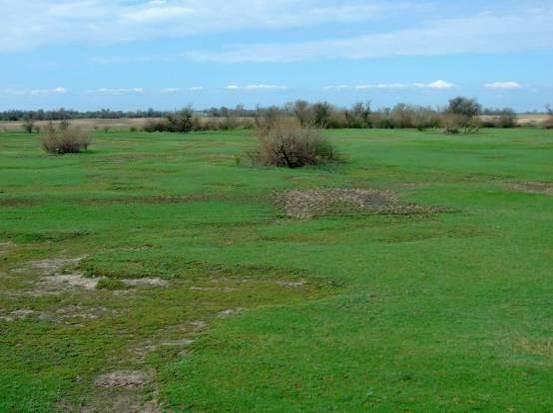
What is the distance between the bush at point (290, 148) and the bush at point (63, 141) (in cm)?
1319

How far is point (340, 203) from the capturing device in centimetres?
1994

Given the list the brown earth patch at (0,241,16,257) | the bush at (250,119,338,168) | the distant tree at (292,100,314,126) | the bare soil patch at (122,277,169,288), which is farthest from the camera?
the distant tree at (292,100,314,126)

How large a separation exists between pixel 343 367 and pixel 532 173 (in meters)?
22.1

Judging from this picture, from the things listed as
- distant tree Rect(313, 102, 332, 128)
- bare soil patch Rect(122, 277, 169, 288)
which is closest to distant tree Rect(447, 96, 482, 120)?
distant tree Rect(313, 102, 332, 128)

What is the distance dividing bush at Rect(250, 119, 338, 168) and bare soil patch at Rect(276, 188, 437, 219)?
9.34 meters

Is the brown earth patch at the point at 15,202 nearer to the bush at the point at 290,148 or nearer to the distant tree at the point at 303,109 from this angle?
the bush at the point at 290,148

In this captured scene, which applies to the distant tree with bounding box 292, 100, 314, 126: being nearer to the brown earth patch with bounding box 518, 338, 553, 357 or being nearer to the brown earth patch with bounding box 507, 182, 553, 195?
the brown earth patch with bounding box 507, 182, 553, 195

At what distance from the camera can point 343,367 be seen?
7699 mm

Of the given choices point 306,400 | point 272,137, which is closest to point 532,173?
point 272,137

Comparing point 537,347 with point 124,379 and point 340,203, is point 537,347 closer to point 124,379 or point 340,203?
point 124,379

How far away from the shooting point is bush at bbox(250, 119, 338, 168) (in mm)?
31984

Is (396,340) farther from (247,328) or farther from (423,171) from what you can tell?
(423,171)

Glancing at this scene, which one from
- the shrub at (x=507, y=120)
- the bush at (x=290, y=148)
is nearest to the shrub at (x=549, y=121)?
the shrub at (x=507, y=120)

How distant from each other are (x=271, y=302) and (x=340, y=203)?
31.2 ft
